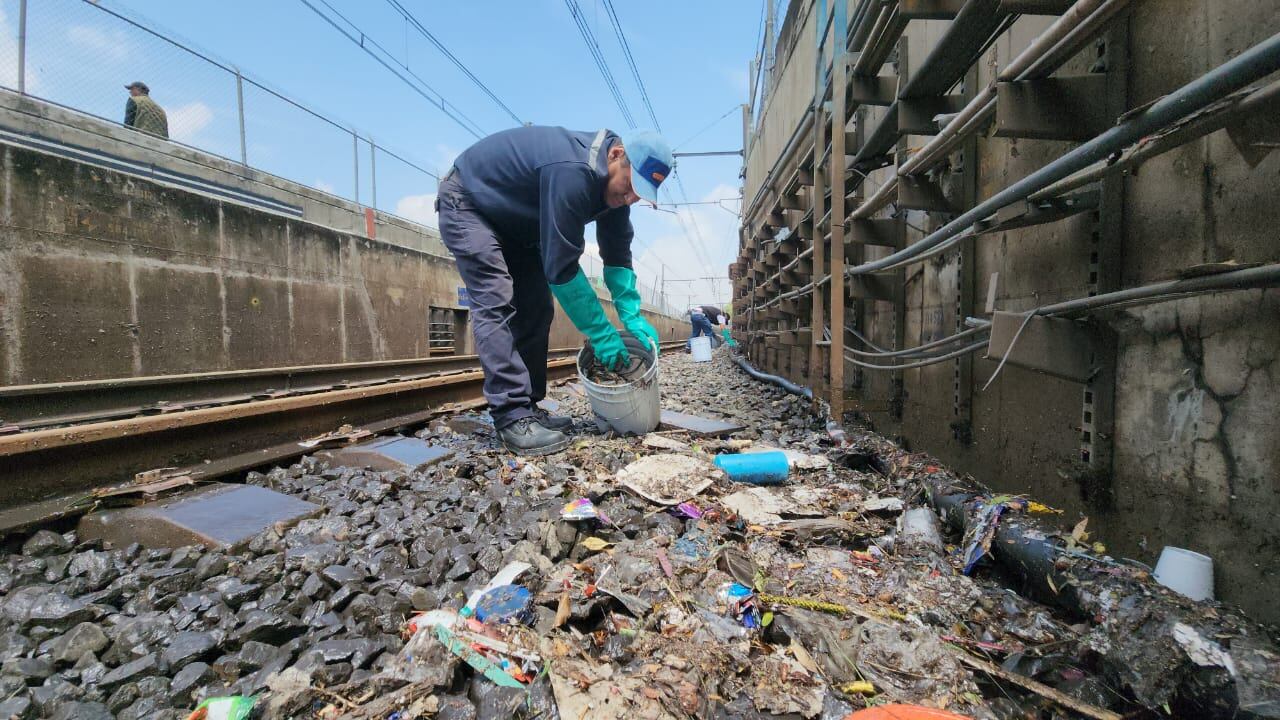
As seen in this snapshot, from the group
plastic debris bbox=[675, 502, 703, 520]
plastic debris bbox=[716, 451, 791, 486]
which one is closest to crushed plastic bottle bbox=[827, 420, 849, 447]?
plastic debris bbox=[716, 451, 791, 486]

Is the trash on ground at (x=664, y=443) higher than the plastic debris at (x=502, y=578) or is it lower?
higher

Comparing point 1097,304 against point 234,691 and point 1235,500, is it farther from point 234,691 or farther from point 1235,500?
point 234,691

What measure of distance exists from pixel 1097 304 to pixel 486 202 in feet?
9.94

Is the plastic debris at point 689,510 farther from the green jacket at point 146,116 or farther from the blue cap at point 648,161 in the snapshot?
the green jacket at point 146,116

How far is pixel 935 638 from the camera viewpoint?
1.29m

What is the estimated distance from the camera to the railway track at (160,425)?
6.43ft

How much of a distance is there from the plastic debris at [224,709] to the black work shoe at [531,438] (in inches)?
75.2

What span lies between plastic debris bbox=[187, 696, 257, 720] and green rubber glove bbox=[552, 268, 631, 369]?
94.1 inches

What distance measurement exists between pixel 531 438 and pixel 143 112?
33.3ft

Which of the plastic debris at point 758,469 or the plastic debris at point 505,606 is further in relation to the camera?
the plastic debris at point 758,469

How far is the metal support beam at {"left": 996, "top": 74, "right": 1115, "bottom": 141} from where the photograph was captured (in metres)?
1.71

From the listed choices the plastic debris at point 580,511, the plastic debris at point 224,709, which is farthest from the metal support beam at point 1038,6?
the plastic debris at point 224,709

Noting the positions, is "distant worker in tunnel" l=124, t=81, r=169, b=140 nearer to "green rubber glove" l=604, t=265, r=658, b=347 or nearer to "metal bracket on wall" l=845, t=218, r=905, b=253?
"green rubber glove" l=604, t=265, r=658, b=347

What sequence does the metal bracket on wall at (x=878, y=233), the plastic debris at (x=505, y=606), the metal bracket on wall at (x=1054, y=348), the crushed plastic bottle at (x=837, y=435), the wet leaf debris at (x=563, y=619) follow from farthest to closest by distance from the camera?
1. the metal bracket on wall at (x=878, y=233)
2. the crushed plastic bottle at (x=837, y=435)
3. the metal bracket on wall at (x=1054, y=348)
4. the plastic debris at (x=505, y=606)
5. the wet leaf debris at (x=563, y=619)
